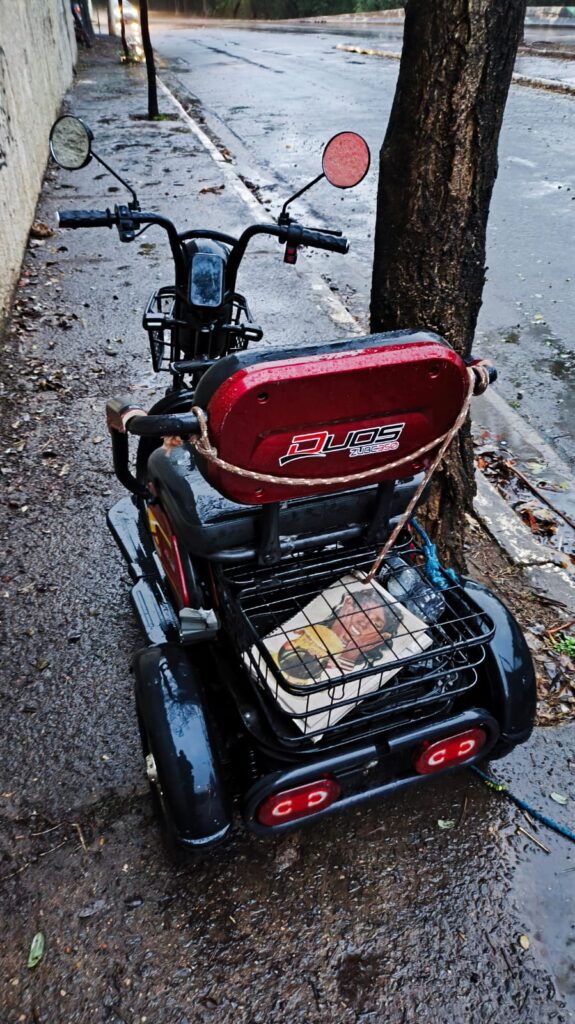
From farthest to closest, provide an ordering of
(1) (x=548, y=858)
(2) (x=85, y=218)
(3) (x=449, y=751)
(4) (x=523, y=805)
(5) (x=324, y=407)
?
(2) (x=85, y=218)
(4) (x=523, y=805)
(1) (x=548, y=858)
(3) (x=449, y=751)
(5) (x=324, y=407)

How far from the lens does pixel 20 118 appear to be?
266 inches

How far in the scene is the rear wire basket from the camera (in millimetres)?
1763

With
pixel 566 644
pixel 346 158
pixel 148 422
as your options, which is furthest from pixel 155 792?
pixel 346 158

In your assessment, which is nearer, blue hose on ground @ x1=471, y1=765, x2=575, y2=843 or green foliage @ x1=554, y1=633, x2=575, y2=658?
blue hose on ground @ x1=471, y1=765, x2=575, y2=843

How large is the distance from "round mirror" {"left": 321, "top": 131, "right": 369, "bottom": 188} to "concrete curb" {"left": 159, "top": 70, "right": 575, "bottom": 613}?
1.91 m

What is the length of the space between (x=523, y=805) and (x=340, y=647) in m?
1.06

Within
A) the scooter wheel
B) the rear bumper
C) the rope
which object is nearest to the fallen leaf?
the scooter wheel

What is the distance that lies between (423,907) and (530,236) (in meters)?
7.19

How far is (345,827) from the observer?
7.64ft

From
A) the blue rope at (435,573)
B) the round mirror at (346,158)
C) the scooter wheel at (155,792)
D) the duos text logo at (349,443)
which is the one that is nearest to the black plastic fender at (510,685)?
the blue rope at (435,573)

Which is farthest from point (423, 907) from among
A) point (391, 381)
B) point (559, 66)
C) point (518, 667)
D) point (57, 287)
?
point (559, 66)

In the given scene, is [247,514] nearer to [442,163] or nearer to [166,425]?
[166,425]

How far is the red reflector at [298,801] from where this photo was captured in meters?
1.88

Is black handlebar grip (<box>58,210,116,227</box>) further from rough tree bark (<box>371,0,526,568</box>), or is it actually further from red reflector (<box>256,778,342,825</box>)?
red reflector (<box>256,778,342,825</box>)
